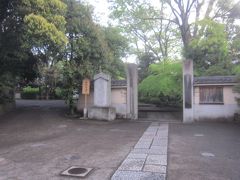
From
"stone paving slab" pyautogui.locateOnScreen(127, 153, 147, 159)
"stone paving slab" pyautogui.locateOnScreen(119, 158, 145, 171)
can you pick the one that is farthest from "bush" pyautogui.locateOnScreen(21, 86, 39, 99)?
"stone paving slab" pyautogui.locateOnScreen(119, 158, 145, 171)

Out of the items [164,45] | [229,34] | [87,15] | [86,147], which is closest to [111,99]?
[87,15]

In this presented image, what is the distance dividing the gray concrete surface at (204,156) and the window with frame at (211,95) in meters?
4.51

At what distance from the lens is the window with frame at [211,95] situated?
16.0 meters

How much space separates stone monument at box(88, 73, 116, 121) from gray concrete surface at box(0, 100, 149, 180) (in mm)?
906

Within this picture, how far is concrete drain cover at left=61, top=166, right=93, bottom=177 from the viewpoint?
5.99 m

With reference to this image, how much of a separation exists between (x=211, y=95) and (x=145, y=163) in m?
10.6

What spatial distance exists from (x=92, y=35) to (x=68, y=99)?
13.4 feet

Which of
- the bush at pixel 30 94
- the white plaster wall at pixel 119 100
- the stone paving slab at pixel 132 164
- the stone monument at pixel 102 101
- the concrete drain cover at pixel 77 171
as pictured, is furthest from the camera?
the bush at pixel 30 94

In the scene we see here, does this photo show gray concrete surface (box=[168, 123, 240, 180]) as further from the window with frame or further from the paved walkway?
the window with frame

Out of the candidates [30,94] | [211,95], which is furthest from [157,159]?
[30,94]

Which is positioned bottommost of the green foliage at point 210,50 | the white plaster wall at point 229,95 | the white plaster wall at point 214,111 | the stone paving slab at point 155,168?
the stone paving slab at point 155,168

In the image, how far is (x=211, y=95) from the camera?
16188 mm

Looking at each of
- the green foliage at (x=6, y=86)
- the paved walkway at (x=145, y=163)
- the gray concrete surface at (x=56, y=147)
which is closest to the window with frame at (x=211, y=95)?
the gray concrete surface at (x=56, y=147)

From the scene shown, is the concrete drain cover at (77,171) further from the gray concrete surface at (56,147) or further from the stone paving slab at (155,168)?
the stone paving slab at (155,168)
